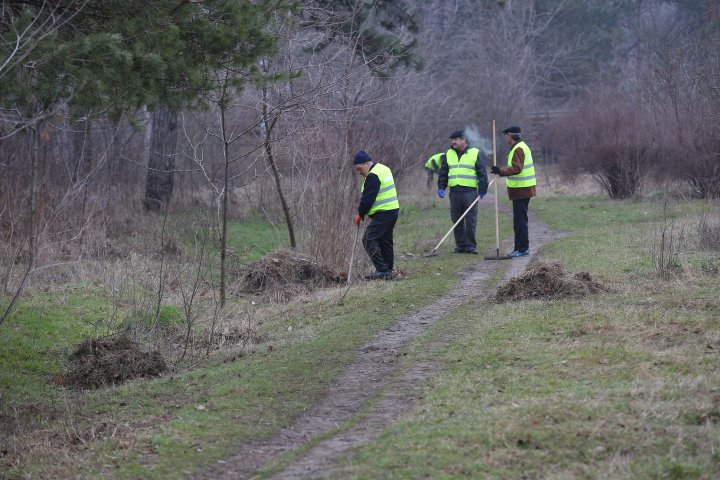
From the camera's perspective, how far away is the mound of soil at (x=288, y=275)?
14875mm

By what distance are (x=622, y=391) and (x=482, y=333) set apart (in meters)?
2.88

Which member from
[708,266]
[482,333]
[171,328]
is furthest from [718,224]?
[171,328]

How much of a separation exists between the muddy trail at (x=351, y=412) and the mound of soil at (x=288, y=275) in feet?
12.1

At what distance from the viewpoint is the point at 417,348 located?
32.4 ft

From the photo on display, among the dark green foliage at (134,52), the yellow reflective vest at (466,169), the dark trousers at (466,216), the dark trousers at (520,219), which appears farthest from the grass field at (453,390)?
the yellow reflective vest at (466,169)

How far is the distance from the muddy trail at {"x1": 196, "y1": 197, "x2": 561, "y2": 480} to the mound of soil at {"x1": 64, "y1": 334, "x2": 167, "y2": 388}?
229 cm

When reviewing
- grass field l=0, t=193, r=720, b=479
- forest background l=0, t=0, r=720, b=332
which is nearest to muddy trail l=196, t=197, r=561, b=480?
grass field l=0, t=193, r=720, b=479

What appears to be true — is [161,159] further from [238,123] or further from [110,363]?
[110,363]

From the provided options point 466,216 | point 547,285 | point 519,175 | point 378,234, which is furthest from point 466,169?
point 547,285

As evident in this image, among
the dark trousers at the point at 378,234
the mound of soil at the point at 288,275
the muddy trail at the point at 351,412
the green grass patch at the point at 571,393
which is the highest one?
the dark trousers at the point at 378,234

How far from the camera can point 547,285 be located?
11570 mm

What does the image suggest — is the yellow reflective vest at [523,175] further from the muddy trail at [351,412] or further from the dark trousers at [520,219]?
the muddy trail at [351,412]

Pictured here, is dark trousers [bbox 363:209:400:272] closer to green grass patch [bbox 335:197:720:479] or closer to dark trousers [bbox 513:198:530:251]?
dark trousers [bbox 513:198:530:251]

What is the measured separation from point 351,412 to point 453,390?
861 mm
